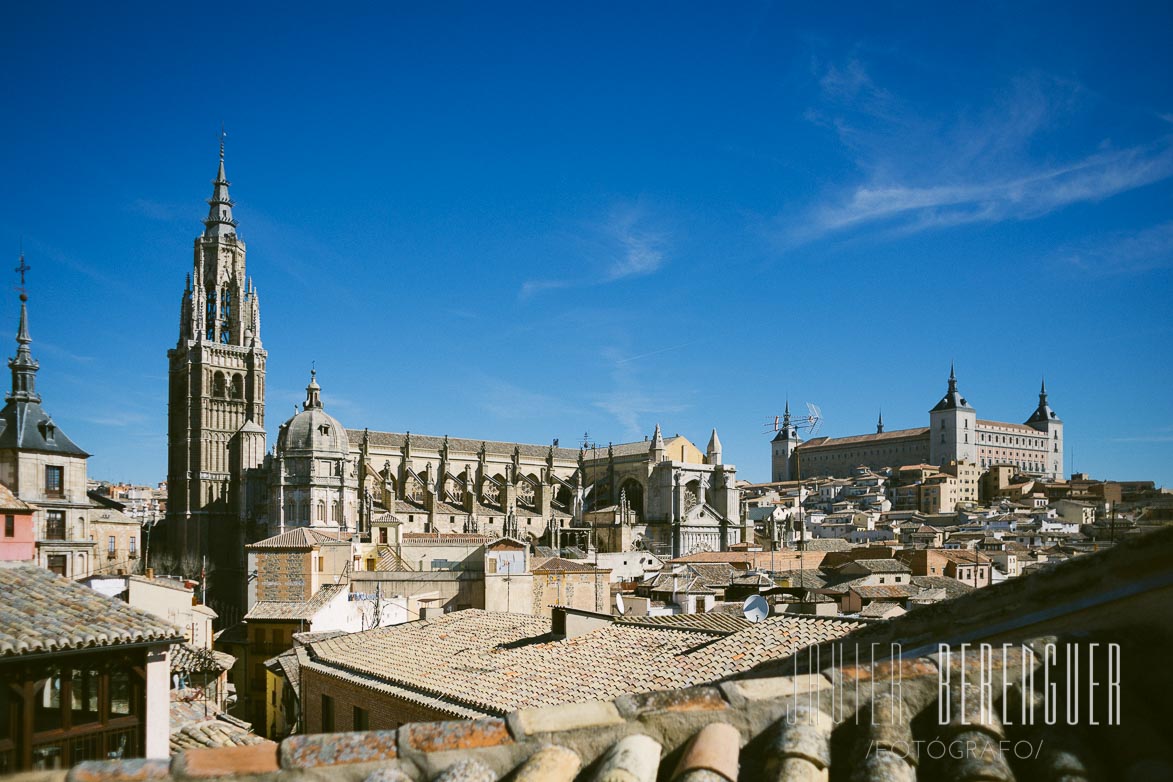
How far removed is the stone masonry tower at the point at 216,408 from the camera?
54750 millimetres


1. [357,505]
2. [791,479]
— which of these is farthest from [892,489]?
[357,505]

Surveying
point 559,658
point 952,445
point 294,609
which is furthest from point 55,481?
point 952,445

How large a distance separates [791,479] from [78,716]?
463 ft

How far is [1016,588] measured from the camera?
4.16m

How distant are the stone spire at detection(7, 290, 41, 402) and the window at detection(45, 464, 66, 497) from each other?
9.65 feet

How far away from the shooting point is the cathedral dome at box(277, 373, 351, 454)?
50.0 metres

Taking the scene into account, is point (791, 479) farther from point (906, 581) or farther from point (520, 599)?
point (520, 599)

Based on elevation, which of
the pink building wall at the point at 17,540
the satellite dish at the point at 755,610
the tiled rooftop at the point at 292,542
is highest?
the pink building wall at the point at 17,540

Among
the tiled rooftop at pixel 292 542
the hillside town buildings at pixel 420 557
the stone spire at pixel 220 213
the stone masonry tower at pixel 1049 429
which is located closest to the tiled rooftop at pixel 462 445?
the hillside town buildings at pixel 420 557

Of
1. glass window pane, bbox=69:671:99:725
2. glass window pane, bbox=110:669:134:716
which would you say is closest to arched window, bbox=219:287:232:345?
glass window pane, bbox=110:669:134:716

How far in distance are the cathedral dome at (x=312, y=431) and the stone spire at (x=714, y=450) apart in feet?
107

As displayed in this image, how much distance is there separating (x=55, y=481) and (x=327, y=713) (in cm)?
2456

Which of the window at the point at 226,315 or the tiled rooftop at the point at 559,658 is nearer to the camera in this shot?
the tiled rooftop at the point at 559,658

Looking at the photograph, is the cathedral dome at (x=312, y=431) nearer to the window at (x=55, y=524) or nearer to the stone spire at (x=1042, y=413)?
the window at (x=55, y=524)
